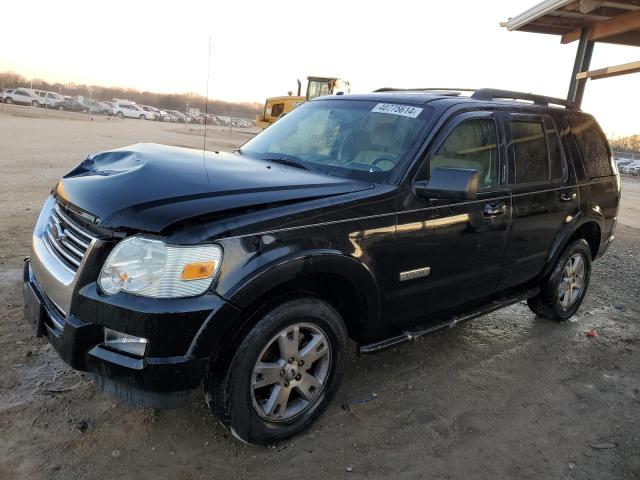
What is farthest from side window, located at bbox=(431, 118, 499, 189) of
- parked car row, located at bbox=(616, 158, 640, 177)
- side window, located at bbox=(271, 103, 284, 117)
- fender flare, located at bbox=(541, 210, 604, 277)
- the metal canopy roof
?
parked car row, located at bbox=(616, 158, 640, 177)

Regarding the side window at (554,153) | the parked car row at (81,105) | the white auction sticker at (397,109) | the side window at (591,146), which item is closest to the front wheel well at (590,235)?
the side window at (591,146)

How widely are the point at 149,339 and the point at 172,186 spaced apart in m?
0.79

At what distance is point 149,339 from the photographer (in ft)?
7.98

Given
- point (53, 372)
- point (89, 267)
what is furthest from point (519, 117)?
point (53, 372)

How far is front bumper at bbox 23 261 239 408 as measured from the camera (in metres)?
2.43

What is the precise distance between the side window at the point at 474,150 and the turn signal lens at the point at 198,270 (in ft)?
5.54

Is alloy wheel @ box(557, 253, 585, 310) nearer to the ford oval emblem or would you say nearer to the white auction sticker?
the white auction sticker

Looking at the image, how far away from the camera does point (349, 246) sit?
299 centimetres

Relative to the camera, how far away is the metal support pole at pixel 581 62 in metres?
9.48

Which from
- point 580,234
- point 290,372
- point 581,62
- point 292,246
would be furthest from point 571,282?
point 581,62

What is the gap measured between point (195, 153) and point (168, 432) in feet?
5.95

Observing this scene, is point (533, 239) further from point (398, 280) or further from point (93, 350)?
point (93, 350)

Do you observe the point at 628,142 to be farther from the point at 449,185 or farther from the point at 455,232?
the point at 449,185

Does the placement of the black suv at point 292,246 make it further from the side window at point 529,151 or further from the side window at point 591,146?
the side window at point 591,146
